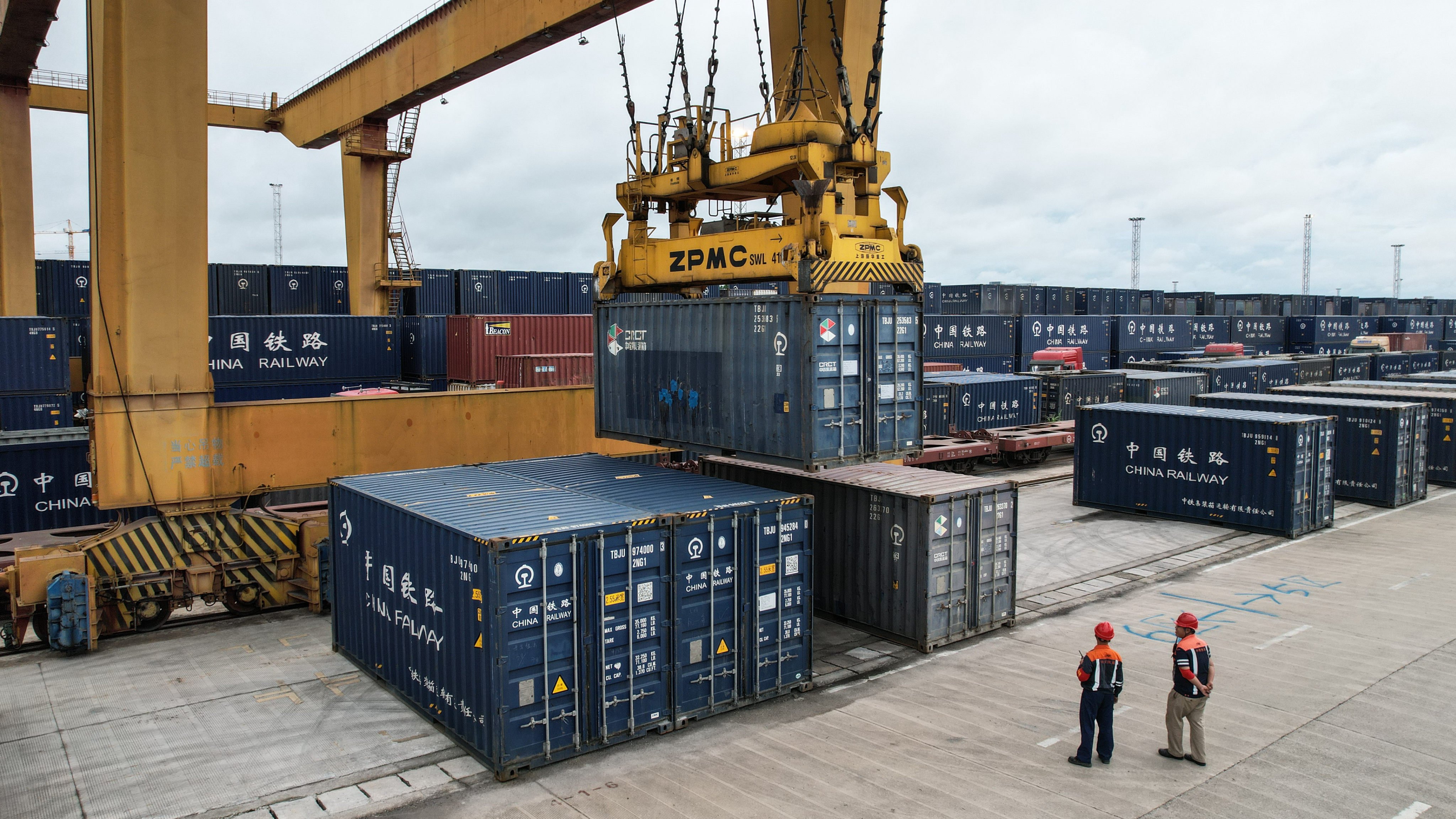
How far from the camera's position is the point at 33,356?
2331cm

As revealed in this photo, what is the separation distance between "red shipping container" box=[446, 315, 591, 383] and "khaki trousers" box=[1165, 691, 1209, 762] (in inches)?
838

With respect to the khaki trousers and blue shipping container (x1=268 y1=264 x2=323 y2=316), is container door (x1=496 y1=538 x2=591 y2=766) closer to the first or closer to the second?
the khaki trousers

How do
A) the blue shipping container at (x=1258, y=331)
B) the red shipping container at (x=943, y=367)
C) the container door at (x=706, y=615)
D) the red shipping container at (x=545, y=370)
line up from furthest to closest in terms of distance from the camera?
the blue shipping container at (x=1258, y=331), the red shipping container at (x=943, y=367), the red shipping container at (x=545, y=370), the container door at (x=706, y=615)

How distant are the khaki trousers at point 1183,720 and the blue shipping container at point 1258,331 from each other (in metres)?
57.8

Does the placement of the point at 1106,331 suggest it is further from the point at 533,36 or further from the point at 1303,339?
the point at 533,36

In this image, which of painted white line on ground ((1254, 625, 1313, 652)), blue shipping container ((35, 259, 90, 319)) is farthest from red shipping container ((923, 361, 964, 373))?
blue shipping container ((35, 259, 90, 319))

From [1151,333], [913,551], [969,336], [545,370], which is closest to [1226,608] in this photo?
[913,551]

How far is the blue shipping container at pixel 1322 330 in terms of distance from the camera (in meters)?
65.2

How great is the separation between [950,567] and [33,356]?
76.0 ft

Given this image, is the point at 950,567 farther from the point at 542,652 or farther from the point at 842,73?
the point at 842,73

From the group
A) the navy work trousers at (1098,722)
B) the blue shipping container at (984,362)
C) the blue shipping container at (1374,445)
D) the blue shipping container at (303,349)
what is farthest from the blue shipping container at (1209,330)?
the navy work trousers at (1098,722)

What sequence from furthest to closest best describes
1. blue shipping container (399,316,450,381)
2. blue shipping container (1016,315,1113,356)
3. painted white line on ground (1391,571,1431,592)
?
blue shipping container (1016,315,1113,356), blue shipping container (399,316,450,381), painted white line on ground (1391,571,1431,592)

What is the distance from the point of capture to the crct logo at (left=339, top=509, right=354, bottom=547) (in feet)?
46.8

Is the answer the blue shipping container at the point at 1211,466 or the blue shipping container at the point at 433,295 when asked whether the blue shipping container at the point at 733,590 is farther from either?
the blue shipping container at the point at 433,295
